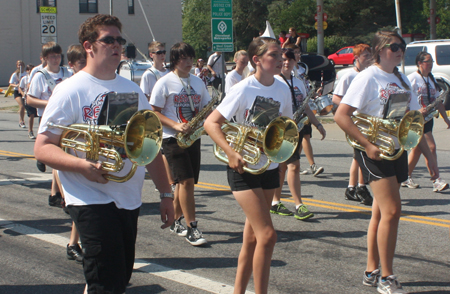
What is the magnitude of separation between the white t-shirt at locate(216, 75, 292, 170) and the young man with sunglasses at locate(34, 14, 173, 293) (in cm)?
82

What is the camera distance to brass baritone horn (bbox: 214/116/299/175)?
11.7 ft

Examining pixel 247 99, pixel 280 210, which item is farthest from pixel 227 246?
pixel 247 99

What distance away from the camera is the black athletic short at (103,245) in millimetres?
2842

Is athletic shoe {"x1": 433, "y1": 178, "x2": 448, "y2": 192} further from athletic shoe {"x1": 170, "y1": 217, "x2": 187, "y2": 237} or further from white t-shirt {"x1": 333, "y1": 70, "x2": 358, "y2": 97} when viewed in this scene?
athletic shoe {"x1": 170, "y1": 217, "x2": 187, "y2": 237}

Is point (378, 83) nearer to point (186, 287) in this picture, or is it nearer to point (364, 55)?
point (186, 287)

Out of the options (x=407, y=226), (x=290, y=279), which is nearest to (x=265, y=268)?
(x=290, y=279)

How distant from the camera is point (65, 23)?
1553 inches

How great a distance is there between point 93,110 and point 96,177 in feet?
1.38

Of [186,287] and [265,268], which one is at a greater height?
[265,268]

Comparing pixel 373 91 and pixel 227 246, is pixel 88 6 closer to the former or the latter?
pixel 227 246

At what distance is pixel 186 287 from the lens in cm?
432

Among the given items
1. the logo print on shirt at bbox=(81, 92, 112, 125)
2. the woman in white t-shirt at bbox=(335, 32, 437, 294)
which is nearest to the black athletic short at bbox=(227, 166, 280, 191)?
the woman in white t-shirt at bbox=(335, 32, 437, 294)

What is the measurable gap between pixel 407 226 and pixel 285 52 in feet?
8.12

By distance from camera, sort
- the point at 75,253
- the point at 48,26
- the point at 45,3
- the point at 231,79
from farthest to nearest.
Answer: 1. the point at 45,3
2. the point at 48,26
3. the point at 231,79
4. the point at 75,253
